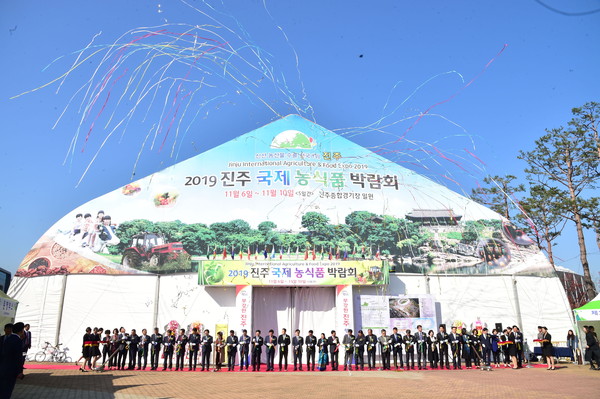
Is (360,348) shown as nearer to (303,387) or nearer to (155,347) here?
(303,387)

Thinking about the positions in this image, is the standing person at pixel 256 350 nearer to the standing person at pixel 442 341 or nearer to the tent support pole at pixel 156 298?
the tent support pole at pixel 156 298

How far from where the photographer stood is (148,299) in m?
18.2

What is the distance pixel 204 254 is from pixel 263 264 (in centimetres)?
302

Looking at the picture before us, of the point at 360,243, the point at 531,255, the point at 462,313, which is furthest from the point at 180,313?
the point at 531,255

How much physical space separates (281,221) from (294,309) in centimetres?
399

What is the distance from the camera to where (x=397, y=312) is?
1773 cm

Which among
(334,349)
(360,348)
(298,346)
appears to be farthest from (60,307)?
(360,348)

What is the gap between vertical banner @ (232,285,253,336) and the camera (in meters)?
16.9

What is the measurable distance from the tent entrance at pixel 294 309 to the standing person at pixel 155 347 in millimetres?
3799

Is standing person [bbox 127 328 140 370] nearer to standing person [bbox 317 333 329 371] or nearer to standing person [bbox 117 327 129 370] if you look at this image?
standing person [bbox 117 327 129 370]

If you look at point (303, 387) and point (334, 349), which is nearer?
point (303, 387)

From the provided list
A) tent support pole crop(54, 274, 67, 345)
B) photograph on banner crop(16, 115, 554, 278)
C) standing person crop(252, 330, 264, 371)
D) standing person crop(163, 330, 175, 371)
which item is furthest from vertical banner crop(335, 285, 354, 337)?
tent support pole crop(54, 274, 67, 345)

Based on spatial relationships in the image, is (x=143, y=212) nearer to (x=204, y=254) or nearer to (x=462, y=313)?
(x=204, y=254)

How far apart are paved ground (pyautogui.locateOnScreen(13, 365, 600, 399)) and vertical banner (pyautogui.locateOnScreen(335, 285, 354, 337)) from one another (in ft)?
15.1
